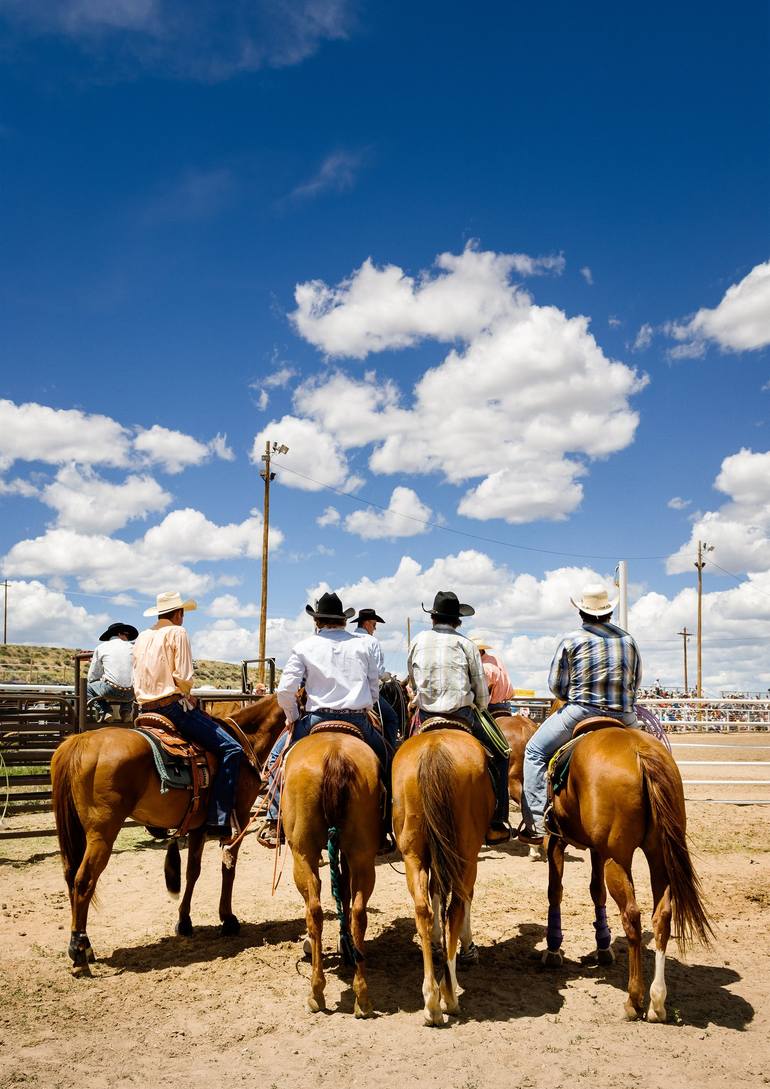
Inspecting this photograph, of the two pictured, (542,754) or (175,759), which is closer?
(542,754)

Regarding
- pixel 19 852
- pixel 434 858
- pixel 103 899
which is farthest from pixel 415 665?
pixel 19 852

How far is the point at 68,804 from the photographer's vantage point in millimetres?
6398

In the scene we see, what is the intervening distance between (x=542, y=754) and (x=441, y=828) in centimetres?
132

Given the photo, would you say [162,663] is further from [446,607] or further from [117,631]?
[117,631]

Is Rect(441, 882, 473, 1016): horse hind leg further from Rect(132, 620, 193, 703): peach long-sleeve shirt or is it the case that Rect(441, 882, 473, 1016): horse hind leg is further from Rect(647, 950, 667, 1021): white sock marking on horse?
Rect(132, 620, 193, 703): peach long-sleeve shirt

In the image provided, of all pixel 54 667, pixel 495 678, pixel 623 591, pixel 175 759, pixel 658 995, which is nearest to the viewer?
pixel 658 995

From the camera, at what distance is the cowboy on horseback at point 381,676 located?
20.8ft

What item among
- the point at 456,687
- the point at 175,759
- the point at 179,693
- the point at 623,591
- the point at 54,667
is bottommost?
the point at 54,667

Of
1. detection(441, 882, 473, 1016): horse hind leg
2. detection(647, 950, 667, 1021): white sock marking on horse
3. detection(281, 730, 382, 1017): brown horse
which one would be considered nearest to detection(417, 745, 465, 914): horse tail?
detection(441, 882, 473, 1016): horse hind leg

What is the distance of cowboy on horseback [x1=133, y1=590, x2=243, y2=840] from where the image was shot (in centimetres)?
677

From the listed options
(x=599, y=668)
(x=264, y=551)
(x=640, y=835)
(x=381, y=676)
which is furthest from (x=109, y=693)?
(x=264, y=551)

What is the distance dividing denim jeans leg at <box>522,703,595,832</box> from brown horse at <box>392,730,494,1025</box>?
0.79 metres

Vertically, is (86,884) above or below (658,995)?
above

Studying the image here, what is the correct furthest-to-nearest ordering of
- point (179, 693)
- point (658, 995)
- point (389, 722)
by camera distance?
point (389, 722) → point (179, 693) → point (658, 995)
